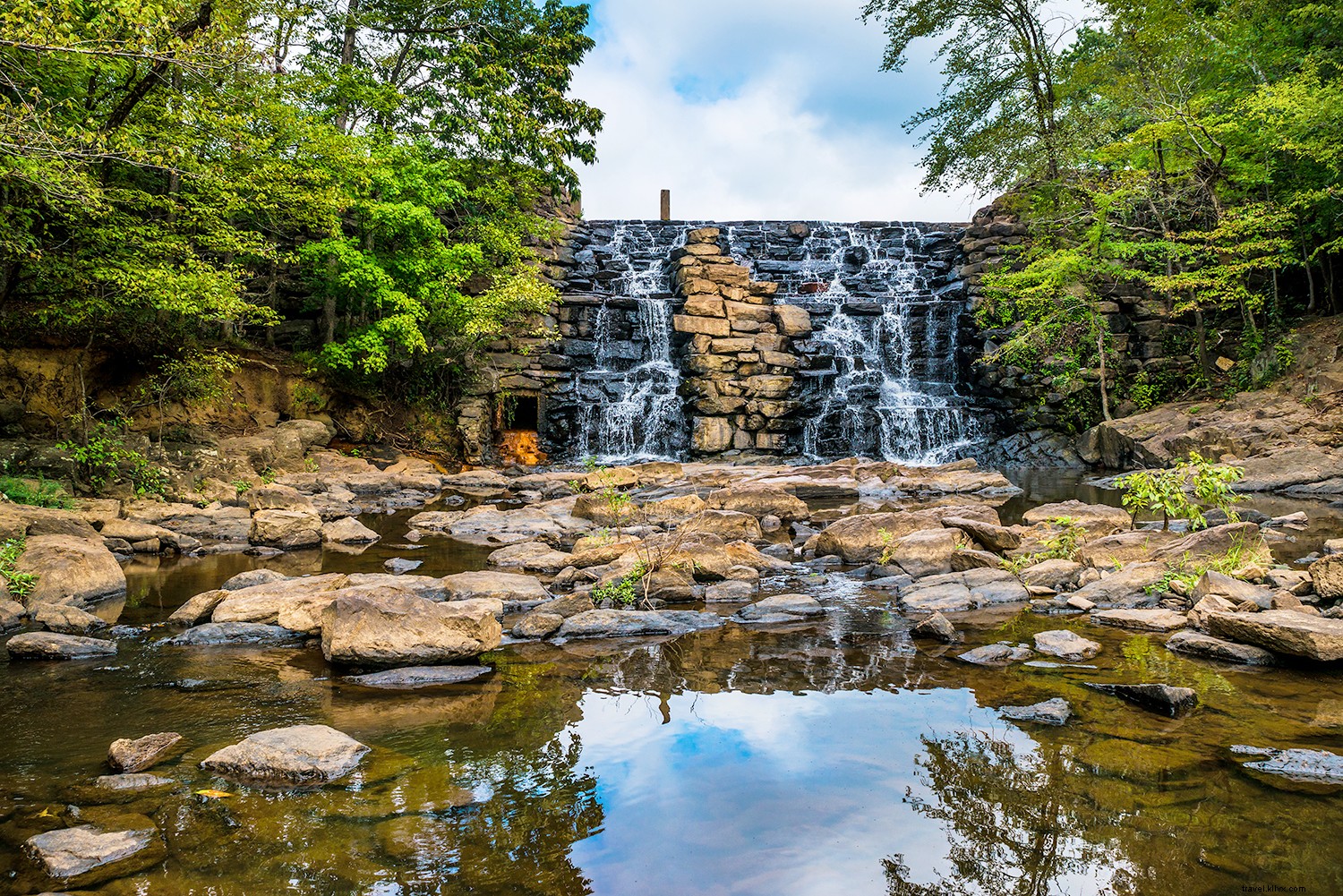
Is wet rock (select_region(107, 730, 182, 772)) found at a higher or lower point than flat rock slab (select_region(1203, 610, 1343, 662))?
lower

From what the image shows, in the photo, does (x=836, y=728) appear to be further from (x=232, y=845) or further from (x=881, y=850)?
(x=232, y=845)

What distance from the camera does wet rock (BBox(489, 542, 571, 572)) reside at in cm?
770

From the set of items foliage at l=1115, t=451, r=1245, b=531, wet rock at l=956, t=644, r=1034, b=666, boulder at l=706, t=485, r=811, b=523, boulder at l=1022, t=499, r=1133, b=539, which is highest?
foliage at l=1115, t=451, r=1245, b=531

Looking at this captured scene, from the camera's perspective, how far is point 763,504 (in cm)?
1108

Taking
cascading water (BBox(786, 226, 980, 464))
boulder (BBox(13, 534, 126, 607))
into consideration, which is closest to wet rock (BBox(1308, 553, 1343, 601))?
boulder (BBox(13, 534, 126, 607))

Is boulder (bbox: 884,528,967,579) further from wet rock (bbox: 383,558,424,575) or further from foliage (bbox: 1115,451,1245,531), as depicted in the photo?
wet rock (bbox: 383,558,424,575)

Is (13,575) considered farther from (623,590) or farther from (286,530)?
(623,590)

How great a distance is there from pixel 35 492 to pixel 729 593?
30.0ft

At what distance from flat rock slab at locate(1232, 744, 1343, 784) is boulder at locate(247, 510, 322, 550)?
9.53 m

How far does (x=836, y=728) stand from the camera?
3789mm

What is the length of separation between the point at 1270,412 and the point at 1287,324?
176 inches

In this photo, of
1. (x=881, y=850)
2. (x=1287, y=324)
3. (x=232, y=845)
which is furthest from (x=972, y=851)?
(x=1287, y=324)

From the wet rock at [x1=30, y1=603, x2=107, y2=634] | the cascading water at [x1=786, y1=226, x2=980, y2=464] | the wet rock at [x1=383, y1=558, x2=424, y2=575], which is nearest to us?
the wet rock at [x1=30, y1=603, x2=107, y2=634]

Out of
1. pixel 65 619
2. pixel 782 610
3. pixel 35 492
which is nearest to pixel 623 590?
pixel 782 610
